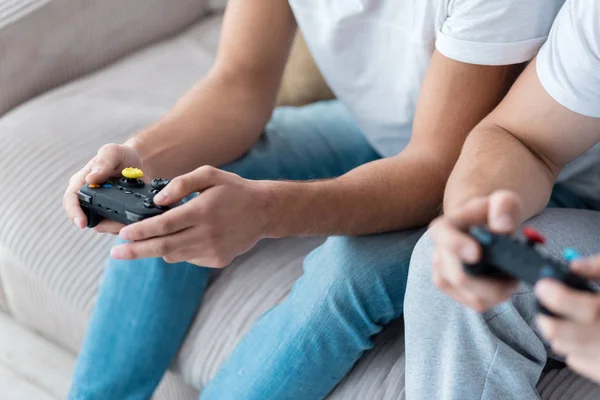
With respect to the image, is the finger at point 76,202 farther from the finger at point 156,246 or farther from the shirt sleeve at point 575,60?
the shirt sleeve at point 575,60

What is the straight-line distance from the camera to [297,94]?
1307 millimetres

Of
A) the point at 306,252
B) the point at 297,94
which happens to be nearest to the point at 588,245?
the point at 306,252

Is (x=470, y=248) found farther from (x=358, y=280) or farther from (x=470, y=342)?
(x=358, y=280)

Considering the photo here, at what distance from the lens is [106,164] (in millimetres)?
865

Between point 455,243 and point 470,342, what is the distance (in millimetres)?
188

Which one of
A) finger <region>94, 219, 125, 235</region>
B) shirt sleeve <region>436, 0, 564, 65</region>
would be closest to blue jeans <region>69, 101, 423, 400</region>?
finger <region>94, 219, 125, 235</region>

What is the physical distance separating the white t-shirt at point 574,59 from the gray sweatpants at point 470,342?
0.13m

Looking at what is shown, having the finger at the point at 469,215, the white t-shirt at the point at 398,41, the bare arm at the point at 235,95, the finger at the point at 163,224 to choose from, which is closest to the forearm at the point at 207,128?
A: the bare arm at the point at 235,95

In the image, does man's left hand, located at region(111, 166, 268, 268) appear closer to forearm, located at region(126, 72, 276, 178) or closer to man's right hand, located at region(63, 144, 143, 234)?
man's right hand, located at region(63, 144, 143, 234)

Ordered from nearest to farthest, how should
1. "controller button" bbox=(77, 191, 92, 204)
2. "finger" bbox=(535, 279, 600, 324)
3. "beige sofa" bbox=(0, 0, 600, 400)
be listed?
"finger" bbox=(535, 279, 600, 324) < "controller button" bbox=(77, 191, 92, 204) < "beige sofa" bbox=(0, 0, 600, 400)

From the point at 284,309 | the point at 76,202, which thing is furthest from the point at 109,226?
the point at 284,309

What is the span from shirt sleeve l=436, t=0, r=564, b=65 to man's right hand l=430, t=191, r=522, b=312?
31cm

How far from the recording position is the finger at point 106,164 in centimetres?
84

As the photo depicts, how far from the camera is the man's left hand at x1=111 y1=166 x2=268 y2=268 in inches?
30.1
